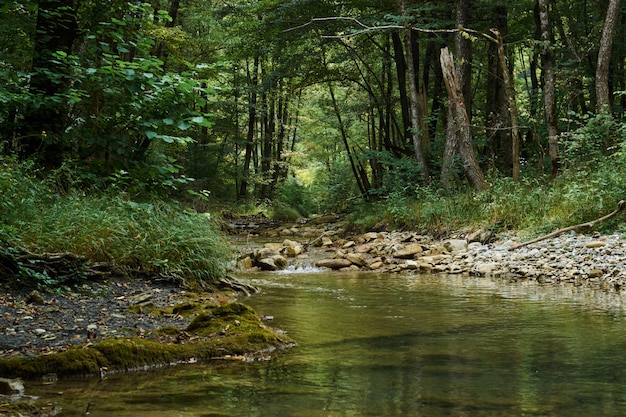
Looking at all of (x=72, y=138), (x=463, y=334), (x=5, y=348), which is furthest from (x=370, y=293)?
(x=5, y=348)

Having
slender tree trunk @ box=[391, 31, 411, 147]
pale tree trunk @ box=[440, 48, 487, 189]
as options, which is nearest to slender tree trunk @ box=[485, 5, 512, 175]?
pale tree trunk @ box=[440, 48, 487, 189]

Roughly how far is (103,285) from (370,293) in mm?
3411

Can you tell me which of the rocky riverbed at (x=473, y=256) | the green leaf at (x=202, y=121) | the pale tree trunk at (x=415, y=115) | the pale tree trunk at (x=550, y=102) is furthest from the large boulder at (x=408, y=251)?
the green leaf at (x=202, y=121)

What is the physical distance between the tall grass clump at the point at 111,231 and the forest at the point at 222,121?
0.02m

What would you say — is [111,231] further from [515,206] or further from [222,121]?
[222,121]

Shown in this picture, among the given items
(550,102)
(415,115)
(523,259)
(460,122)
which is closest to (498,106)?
(415,115)

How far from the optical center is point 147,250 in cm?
649

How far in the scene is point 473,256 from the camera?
10383 millimetres

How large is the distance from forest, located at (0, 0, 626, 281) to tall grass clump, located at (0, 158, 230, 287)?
2cm

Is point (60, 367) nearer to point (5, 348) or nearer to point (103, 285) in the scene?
point (5, 348)

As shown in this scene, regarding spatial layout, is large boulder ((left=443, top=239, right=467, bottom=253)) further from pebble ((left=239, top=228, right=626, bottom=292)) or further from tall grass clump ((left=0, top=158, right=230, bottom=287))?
tall grass clump ((left=0, top=158, right=230, bottom=287))

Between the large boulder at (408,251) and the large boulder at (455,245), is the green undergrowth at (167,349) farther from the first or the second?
the large boulder at (455,245)

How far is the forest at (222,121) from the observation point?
6.22 m

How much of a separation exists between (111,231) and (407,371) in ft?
12.7
